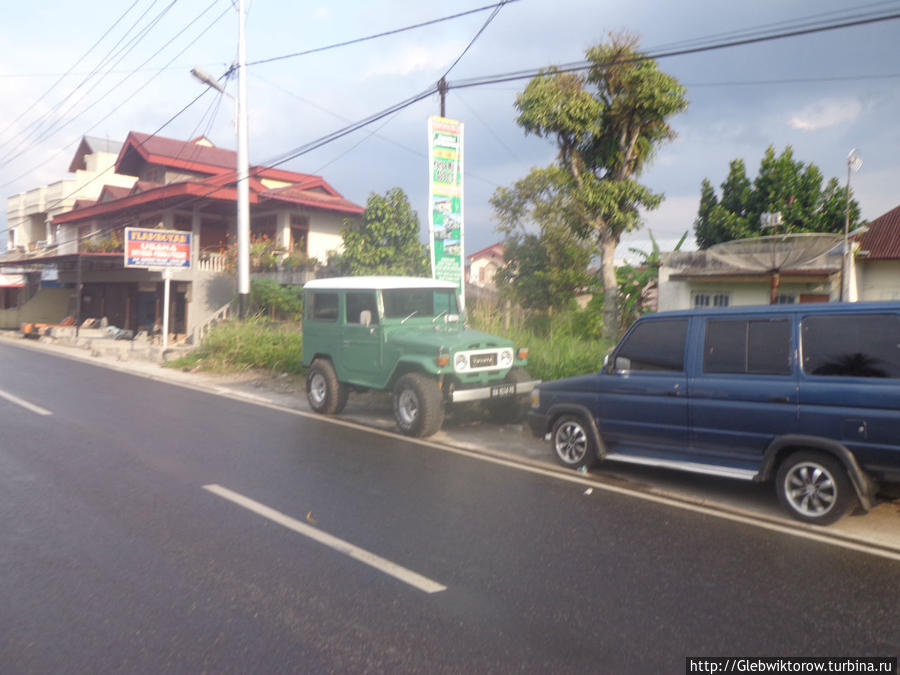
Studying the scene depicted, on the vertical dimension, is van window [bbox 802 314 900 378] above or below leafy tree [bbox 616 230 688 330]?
below

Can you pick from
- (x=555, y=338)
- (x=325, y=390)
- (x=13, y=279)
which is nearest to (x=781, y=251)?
(x=555, y=338)

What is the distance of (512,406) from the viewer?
10703 mm

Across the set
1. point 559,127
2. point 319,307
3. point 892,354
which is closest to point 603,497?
point 892,354

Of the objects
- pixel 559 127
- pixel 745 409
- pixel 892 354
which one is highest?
pixel 559 127

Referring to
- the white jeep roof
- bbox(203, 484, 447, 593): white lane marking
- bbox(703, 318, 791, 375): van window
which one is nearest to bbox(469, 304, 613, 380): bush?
the white jeep roof

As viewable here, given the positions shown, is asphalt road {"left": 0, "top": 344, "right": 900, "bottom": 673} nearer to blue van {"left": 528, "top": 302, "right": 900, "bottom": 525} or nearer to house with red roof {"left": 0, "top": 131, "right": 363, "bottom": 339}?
blue van {"left": 528, "top": 302, "right": 900, "bottom": 525}

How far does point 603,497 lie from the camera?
22.2 feet

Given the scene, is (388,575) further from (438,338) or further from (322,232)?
(322,232)

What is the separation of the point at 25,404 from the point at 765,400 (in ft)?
37.8

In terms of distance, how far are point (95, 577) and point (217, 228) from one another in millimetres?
30242

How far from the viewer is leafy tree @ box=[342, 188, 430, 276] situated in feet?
68.9

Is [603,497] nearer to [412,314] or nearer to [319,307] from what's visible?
[412,314]

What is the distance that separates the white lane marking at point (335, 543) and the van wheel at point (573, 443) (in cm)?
326

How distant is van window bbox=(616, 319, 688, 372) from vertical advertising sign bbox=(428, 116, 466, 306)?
6.61 meters
